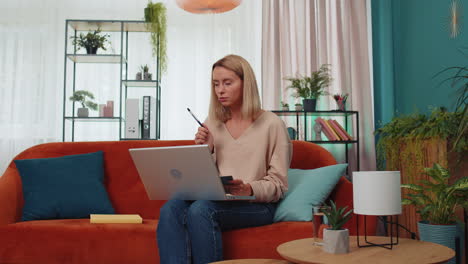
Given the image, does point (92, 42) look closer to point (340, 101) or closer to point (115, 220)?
point (340, 101)

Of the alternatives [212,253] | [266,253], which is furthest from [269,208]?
[212,253]

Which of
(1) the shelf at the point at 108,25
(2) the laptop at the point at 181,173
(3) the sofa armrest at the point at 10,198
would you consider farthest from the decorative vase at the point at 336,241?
(1) the shelf at the point at 108,25

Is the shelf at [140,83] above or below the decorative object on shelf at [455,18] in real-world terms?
below

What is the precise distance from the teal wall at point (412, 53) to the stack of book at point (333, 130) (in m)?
0.51

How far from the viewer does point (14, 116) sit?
4.35 metres

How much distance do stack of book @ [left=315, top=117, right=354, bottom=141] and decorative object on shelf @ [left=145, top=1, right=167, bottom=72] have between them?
5.19 ft

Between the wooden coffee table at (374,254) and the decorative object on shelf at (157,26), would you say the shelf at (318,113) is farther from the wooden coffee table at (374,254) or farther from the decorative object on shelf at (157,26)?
the wooden coffee table at (374,254)

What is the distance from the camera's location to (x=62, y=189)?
217 centimetres

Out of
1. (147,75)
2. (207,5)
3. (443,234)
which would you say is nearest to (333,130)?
(207,5)

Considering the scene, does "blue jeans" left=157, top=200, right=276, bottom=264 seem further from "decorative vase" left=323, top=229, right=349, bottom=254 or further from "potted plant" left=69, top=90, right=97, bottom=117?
"potted plant" left=69, top=90, right=97, bottom=117

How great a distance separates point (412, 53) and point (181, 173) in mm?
2871

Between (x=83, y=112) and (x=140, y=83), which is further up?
(x=140, y=83)

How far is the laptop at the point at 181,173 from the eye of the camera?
5.05 ft

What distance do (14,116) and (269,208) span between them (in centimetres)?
340
